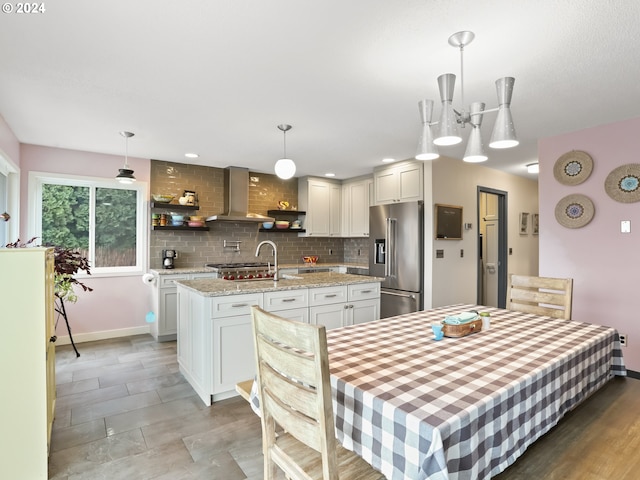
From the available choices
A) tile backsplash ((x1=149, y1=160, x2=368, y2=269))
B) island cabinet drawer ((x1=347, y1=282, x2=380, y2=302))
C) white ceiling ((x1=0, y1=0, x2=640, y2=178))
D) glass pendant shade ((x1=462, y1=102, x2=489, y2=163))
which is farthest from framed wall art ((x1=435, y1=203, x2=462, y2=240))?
glass pendant shade ((x1=462, y1=102, x2=489, y2=163))

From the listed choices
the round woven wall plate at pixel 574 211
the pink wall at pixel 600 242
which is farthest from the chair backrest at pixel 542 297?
the round woven wall plate at pixel 574 211

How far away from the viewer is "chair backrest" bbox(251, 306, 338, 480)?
40.3 inches

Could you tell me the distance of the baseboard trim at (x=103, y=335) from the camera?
4215mm

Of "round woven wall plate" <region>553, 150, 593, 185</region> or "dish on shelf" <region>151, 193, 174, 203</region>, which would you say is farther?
"dish on shelf" <region>151, 193, 174, 203</region>

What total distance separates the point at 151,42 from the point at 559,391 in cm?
261

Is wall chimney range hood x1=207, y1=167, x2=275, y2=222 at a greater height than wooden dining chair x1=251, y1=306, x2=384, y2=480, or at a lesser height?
greater

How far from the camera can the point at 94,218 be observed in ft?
14.9

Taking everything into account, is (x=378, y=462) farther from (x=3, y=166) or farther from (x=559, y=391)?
(x=3, y=166)

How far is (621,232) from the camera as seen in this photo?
3.16 m

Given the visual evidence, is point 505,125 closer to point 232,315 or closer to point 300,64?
point 300,64

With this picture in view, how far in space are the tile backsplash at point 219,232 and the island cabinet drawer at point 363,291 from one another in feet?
8.35

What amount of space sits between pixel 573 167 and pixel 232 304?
350 centimetres

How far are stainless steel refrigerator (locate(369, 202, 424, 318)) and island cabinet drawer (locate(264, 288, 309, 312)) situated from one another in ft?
6.57

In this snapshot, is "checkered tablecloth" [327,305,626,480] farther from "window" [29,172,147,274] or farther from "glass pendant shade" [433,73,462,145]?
"window" [29,172,147,274]
